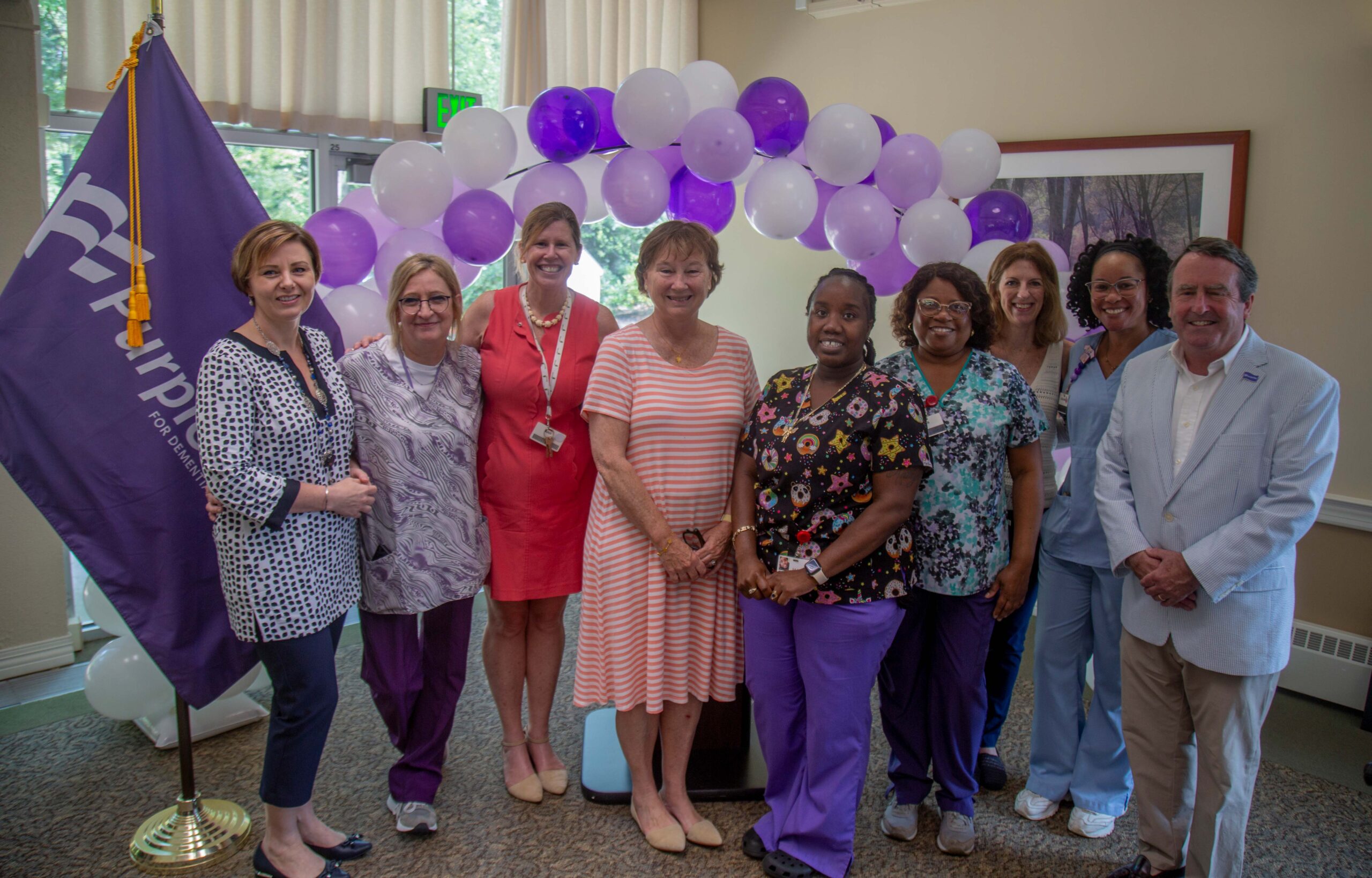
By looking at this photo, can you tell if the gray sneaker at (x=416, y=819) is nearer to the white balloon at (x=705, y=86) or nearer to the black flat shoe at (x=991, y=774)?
the black flat shoe at (x=991, y=774)

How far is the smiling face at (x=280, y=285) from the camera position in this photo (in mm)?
2098

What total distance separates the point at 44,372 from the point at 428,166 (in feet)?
3.84

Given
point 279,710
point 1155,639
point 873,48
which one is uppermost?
point 873,48

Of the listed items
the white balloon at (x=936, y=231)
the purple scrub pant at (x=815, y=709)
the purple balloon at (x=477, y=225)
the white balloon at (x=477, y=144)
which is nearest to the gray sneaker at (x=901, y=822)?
the purple scrub pant at (x=815, y=709)

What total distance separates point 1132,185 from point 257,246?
11.1 feet

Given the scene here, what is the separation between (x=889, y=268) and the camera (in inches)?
132

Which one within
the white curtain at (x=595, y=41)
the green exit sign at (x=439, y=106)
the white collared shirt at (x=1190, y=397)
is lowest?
the white collared shirt at (x=1190, y=397)

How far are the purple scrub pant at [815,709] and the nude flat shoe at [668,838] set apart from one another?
0.23m

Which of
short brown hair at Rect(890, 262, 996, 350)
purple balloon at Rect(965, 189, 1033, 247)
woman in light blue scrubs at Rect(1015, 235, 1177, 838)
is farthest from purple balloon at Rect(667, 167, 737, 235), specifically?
woman in light blue scrubs at Rect(1015, 235, 1177, 838)

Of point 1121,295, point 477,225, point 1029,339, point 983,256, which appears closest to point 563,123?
point 477,225

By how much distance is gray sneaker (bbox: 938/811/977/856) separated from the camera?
2.47 m

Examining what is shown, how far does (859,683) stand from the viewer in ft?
7.43

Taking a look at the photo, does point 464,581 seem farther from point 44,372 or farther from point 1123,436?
point 1123,436

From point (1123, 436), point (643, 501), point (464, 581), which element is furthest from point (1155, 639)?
point (464, 581)
